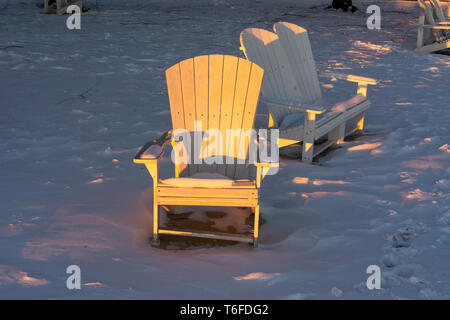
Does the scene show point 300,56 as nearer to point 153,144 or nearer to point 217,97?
point 217,97

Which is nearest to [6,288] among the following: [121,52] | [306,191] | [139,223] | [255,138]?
[139,223]

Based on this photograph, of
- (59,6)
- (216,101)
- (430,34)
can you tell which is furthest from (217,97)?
(59,6)

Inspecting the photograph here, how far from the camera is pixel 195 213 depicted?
3.34 m

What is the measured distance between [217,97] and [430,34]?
672cm

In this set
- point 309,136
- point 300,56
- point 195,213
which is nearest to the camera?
point 195,213

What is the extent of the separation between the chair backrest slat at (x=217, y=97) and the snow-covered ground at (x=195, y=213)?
469mm

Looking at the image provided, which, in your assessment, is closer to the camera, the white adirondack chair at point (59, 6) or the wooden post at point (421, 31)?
the wooden post at point (421, 31)

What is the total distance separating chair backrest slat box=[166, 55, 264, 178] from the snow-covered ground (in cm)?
47

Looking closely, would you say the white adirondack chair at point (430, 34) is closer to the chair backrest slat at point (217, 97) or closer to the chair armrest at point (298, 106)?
the chair armrest at point (298, 106)

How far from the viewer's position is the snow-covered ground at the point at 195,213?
2.43 metres

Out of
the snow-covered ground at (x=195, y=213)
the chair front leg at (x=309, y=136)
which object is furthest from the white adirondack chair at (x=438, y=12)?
the chair front leg at (x=309, y=136)

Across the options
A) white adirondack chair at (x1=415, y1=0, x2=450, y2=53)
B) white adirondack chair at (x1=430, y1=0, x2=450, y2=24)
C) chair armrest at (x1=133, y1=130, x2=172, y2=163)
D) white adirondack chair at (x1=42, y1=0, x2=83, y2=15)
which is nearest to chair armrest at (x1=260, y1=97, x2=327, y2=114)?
chair armrest at (x1=133, y1=130, x2=172, y2=163)

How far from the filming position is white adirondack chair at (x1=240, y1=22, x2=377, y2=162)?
4.02 meters
